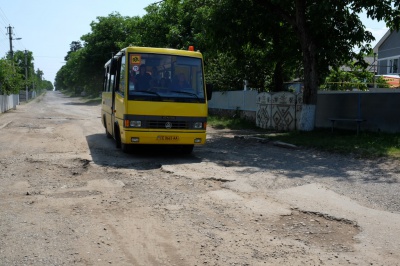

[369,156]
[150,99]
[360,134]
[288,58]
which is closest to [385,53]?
[288,58]

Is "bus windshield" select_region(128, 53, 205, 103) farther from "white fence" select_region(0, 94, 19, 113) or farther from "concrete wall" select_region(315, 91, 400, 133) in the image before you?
"white fence" select_region(0, 94, 19, 113)

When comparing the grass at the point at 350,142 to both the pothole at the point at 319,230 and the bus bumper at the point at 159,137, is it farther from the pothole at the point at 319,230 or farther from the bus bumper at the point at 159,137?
the pothole at the point at 319,230

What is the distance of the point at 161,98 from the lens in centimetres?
1016

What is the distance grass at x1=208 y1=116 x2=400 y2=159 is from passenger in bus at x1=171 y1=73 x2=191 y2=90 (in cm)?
459

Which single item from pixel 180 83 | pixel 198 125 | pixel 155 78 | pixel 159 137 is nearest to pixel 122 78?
pixel 155 78

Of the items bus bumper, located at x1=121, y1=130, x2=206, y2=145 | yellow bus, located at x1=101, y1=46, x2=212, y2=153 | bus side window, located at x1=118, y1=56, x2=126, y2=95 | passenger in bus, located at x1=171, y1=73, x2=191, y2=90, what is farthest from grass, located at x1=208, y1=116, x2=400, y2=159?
bus side window, located at x1=118, y1=56, x2=126, y2=95

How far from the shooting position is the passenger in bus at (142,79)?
10.3 metres

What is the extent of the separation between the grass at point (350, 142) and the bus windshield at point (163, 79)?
4.33 m

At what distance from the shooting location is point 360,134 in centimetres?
1462

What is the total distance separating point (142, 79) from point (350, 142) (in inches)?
260

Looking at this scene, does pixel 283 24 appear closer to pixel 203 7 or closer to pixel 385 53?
pixel 203 7

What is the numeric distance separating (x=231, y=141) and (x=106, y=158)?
18.4ft

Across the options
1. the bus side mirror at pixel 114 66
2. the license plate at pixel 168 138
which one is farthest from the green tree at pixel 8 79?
the license plate at pixel 168 138

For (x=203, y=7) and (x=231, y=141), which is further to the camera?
(x=203, y=7)
